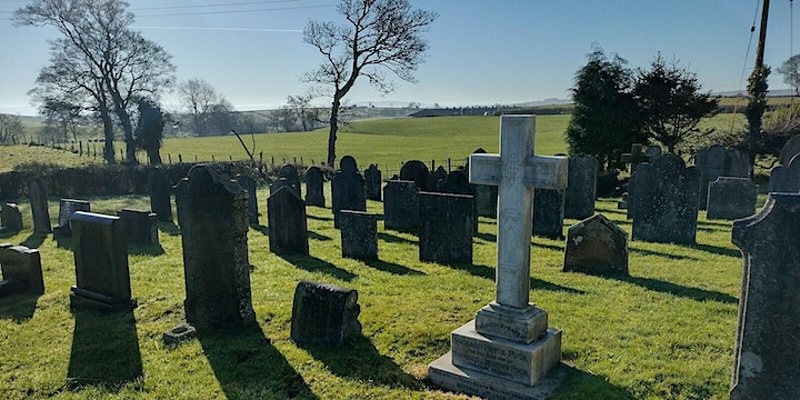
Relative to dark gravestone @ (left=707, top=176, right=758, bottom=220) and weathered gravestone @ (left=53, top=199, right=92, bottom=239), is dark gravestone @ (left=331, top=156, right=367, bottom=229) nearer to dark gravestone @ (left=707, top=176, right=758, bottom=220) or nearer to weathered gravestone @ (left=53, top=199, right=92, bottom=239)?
weathered gravestone @ (left=53, top=199, right=92, bottom=239)

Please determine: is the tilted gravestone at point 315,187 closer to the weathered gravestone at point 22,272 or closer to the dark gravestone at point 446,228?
the dark gravestone at point 446,228

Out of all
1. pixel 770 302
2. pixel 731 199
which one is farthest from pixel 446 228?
pixel 731 199

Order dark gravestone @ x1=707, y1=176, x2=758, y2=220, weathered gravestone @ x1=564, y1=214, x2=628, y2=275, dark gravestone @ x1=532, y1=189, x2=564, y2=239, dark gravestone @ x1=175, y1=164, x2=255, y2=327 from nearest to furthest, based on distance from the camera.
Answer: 1. dark gravestone @ x1=175, y1=164, x2=255, y2=327
2. weathered gravestone @ x1=564, y1=214, x2=628, y2=275
3. dark gravestone @ x1=532, y1=189, x2=564, y2=239
4. dark gravestone @ x1=707, y1=176, x2=758, y2=220

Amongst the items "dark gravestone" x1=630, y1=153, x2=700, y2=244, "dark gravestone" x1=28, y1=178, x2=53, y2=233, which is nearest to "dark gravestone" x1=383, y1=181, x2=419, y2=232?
"dark gravestone" x1=630, y1=153, x2=700, y2=244

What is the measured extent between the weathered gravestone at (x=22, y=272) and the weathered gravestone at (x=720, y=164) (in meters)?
18.1

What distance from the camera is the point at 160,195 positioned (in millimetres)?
15922

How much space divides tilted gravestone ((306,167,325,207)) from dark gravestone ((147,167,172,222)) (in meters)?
5.23

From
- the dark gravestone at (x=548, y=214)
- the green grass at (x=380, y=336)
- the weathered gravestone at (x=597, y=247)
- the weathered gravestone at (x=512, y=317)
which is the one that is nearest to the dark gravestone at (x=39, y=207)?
the green grass at (x=380, y=336)

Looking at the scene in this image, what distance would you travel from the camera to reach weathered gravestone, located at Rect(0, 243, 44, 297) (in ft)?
28.9

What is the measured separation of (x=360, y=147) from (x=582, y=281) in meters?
44.3

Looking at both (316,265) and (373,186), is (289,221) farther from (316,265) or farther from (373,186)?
(373,186)

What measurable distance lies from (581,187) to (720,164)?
5.25 m

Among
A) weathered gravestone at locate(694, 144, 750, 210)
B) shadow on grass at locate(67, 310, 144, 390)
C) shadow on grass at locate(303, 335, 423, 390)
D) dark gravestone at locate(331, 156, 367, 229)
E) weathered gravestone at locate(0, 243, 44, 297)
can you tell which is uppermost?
weathered gravestone at locate(694, 144, 750, 210)

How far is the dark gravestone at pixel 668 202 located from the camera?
1120cm
